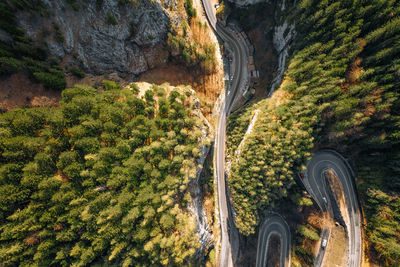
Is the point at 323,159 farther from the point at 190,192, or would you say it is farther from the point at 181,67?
the point at 181,67

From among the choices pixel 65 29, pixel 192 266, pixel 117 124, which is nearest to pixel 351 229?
pixel 192 266

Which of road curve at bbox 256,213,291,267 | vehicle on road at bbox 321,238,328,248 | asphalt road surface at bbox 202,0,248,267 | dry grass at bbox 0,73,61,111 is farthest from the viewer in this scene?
asphalt road surface at bbox 202,0,248,267

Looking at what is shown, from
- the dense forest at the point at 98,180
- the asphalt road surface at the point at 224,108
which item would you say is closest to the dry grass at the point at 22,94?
the dense forest at the point at 98,180

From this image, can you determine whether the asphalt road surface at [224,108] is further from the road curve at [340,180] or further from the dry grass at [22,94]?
the dry grass at [22,94]

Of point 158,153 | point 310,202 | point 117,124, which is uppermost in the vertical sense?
point 117,124

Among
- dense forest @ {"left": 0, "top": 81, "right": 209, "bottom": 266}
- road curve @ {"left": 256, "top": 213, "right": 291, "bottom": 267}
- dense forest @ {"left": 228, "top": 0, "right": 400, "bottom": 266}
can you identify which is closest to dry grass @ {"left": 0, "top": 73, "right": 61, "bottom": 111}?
dense forest @ {"left": 0, "top": 81, "right": 209, "bottom": 266}

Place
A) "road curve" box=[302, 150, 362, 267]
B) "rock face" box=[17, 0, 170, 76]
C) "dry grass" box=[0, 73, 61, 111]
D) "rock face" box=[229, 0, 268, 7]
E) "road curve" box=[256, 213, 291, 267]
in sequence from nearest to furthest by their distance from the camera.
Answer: "dry grass" box=[0, 73, 61, 111] < "rock face" box=[17, 0, 170, 76] < "road curve" box=[302, 150, 362, 267] < "road curve" box=[256, 213, 291, 267] < "rock face" box=[229, 0, 268, 7]

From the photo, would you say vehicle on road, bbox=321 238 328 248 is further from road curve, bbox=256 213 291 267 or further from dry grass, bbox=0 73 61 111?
dry grass, bbox=0 73 61 111
